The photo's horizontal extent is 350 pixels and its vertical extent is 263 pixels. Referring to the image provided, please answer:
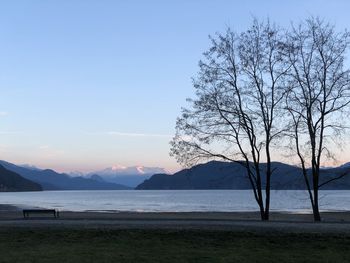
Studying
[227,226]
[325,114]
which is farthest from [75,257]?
[325,114]

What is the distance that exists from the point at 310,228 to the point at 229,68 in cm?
1274

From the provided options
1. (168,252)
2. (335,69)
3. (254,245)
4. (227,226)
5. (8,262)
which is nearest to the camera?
(8,262)

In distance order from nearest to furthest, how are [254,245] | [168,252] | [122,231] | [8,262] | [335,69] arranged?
[8,262], [168,252], [254,245], [122,231], [335,69]

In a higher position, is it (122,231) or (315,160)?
(315,160)

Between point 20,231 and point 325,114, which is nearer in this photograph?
point 20,231

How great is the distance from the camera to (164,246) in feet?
55.7

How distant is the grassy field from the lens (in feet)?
48.4

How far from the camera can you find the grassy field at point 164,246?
48.4 ft

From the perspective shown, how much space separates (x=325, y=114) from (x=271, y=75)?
11.7 ft

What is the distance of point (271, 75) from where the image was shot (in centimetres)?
3088

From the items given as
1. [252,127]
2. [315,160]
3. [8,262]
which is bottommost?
[8,262]

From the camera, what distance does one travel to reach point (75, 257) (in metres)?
14.7

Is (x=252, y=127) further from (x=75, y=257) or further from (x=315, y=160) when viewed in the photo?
(x=75, y=257)

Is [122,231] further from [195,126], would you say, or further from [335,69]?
[335,69]
